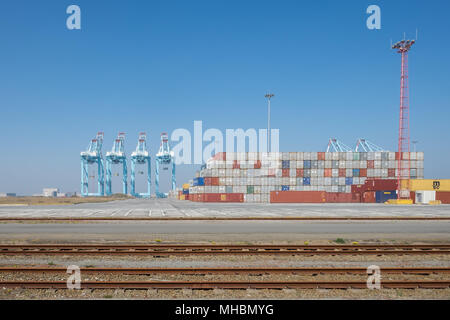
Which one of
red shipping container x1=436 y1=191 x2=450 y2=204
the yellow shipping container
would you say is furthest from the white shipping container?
the yellow shipping container

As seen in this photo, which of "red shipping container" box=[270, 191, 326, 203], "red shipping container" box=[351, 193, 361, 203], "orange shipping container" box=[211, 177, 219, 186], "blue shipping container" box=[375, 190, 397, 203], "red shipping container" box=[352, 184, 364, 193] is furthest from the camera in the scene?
"orange shipping container" box=[211, 177, 219, 186]

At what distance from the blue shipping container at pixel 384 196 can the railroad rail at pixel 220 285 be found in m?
65.6

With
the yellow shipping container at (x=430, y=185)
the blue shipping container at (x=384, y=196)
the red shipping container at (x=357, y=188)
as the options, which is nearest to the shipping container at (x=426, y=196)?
the yellow shipping container at (x=430, y=185)

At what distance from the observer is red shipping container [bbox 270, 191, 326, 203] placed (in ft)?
212

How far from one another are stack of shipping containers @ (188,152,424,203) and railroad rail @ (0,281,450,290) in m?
68.6

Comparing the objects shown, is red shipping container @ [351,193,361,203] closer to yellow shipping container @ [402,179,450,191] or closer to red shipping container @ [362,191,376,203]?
red shipping container @ [362,191,376,203]

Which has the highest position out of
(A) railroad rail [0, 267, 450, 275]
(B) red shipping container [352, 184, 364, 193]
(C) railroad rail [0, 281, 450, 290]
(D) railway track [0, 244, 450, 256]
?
(C) railroad rail [0, 281, 450, 290]

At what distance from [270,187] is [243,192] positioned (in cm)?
683

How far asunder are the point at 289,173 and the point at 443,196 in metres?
32.8

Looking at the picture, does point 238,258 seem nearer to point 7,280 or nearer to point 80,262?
point 80,262

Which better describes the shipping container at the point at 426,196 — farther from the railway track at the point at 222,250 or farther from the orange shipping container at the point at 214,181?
Answer: the railway track at the point at 222,250

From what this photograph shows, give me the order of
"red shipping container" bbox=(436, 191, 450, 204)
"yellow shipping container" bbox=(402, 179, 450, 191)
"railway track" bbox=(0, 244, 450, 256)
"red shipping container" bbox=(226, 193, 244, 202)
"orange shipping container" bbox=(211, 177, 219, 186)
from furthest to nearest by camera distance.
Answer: "orange shipping container" bbox=(211, 177, 219, 186) → "red shipping container" bbox=(226, 193, 244, 202) → "yellow shipping container" bbox=(402, 179, 450, 191) → "red shipping container" bbox=(436, 191, 450, 204) → "railway track" bbox=(0, 244, 450, 256)

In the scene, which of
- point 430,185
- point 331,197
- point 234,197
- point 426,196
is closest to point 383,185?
point 426,196

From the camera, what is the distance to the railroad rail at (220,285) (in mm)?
7734
